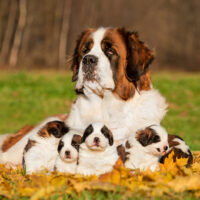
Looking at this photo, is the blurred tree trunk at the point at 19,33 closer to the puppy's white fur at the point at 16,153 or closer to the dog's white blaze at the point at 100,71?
the puppy's white fur at the point at 16,153

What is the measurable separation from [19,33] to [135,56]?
13.8m

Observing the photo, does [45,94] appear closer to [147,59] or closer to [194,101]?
[194,101]

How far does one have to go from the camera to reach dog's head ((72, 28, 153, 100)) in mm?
4469

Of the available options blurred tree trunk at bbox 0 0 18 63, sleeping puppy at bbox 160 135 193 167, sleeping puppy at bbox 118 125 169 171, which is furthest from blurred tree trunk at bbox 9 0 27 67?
sleeping puppy at bbox 118 125 169 171

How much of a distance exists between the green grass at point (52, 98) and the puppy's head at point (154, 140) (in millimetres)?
6016

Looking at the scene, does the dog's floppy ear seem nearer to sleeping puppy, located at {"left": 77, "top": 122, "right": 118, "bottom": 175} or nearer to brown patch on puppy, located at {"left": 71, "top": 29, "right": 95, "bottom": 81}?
brown patch on puppy, located at {"left": 71, "top": 29, "right": 95, "bottom": 81}

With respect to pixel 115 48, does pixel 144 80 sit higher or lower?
lower

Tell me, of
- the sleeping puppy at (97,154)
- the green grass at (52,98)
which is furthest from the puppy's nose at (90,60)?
the green grass at (52,98)

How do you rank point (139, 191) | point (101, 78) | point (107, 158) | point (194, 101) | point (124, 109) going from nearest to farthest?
point (139, 191) < point (107, 158) < point (101, 78) < point (124, 109) < point (194, 101)

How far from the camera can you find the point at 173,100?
14.0m

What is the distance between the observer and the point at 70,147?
161 inches

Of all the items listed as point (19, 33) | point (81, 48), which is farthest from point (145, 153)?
point (19, 33)

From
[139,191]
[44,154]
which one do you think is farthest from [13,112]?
[139,191]

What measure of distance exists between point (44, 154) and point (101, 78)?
4.01ft
